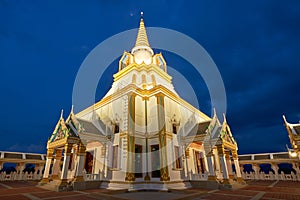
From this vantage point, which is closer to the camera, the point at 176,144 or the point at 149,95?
the point at 176,144

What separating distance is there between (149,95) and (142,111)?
1.93m

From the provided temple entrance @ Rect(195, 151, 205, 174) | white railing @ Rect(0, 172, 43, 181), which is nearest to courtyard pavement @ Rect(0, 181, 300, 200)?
temple entrance @ Rect(195, 151, 205, 174)

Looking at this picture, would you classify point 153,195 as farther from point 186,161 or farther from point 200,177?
point 186,161

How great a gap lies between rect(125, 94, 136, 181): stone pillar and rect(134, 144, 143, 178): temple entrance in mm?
796

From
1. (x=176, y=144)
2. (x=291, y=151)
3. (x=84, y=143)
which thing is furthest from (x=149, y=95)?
(x=291, y=151)

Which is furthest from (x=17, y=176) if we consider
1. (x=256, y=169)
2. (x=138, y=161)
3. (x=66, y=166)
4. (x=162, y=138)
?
(x=256, y=169)

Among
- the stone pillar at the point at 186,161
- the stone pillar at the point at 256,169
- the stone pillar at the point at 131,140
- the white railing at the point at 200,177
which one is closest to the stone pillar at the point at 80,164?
the stone pillar at the point at 131,140

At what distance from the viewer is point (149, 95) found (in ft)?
58.7

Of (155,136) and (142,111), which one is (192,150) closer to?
(155,136)

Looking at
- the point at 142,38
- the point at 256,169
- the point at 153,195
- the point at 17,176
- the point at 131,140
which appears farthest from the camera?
the point at 142,38

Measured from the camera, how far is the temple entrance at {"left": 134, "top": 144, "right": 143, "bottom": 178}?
14.4 meters

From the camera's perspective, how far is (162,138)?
15.2 m

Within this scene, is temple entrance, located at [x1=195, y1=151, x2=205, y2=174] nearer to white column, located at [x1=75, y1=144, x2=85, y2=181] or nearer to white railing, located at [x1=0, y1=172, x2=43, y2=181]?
white column, located at [x1=75, y1=144, x2=85, y2=181]

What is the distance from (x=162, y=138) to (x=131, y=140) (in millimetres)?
2841
